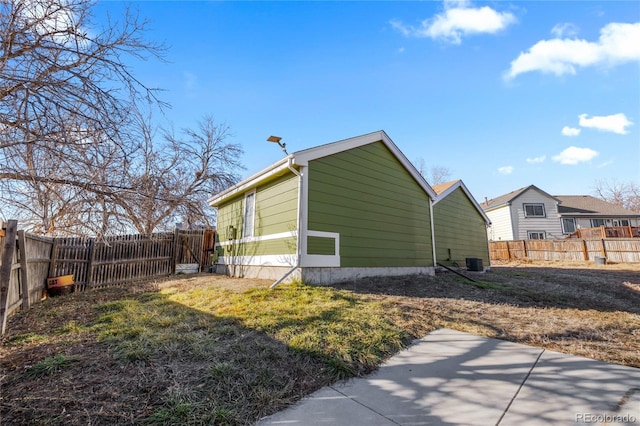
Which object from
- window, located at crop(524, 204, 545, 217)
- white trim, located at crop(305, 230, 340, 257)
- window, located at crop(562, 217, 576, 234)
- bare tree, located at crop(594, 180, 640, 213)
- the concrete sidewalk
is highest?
bare tree, located at crop(594, 180, 640, 213)

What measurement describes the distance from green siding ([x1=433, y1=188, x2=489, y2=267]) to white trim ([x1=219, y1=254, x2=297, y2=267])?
674 centimetres

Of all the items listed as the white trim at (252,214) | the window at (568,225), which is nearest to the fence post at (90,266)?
the white trim at (252,214)

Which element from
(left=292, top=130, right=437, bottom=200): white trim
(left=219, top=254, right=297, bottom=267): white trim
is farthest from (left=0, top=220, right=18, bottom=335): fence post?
(left=292, top=130, right=437, bottom=200): white trim

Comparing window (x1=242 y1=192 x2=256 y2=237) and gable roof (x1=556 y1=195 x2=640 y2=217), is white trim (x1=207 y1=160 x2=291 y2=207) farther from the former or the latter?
gable roof (x1=556 y1=195 x2=640 y2=217)

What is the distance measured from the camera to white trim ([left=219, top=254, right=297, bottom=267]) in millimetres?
6762

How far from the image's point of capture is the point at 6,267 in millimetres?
4094

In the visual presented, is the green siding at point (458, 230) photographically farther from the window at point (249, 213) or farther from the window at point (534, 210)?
the window at point (534, 210)

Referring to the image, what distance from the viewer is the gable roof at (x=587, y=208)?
24.5m

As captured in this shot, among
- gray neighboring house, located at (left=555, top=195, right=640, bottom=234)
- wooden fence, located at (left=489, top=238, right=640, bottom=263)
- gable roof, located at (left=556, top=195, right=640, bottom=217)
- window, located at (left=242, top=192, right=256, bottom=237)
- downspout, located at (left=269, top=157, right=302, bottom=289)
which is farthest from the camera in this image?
gable roof, located at (left=556, top=195, right=640, bottom=217)

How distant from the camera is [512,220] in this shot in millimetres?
24062

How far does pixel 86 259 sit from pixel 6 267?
5086 millimetres

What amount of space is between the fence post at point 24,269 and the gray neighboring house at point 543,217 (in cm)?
2902

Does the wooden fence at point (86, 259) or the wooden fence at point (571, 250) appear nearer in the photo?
the wooden fence at point (86, 259)

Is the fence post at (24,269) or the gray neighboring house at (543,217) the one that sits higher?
the gray neighboring house at (543,217)
